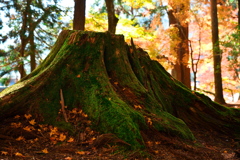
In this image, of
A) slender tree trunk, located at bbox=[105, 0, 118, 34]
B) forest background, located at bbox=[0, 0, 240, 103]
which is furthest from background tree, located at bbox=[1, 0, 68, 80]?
slender tree trunk, located at bbox=[105, 0, 118, 34]

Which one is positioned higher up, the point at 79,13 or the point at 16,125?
the point at 79,13

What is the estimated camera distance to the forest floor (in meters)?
3.49

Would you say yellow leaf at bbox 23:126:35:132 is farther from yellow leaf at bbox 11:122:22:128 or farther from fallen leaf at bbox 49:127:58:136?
fallen leaf at bbox 49:127:58:136

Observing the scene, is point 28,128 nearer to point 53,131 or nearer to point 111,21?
point 53,131

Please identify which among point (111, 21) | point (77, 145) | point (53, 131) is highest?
point (111, 21)

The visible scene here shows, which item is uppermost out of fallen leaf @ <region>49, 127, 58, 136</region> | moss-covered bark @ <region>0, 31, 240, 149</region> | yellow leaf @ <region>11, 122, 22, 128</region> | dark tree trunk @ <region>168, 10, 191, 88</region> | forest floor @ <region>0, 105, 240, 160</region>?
dark tree trunk @ <region>168, 10, 191, 88</region>

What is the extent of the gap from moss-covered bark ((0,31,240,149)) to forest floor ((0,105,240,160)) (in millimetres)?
149

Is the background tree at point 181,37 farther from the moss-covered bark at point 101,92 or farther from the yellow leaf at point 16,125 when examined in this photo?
the yellow leaf at point 16,125

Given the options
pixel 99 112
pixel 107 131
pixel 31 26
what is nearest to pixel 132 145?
pixel 107 131

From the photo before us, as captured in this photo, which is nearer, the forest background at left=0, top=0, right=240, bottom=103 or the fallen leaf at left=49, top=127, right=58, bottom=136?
the fallen leaf at left=49, top=127, right=58, bottom=136

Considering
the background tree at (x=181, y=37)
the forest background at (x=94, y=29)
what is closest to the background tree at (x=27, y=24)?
the forest background at (x=94, y=29)

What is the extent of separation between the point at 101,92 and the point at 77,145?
1094 mm

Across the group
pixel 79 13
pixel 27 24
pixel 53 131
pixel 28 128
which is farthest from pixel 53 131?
pixel 27 24

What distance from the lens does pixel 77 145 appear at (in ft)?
12.6
